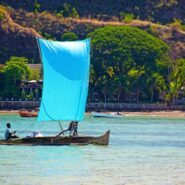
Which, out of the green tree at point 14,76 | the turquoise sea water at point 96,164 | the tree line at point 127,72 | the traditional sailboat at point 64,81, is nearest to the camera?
the turquoise sea water at point 96,164

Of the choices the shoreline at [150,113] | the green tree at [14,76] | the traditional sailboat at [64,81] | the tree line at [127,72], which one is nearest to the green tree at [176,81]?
the tree line at [127,72]

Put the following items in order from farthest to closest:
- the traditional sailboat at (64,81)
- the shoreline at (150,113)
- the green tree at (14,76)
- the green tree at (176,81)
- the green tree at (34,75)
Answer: the green tree at (34,75)
the green tree at (14,76)
the green tree at (176,81)
the shoreline at (150,113)
the traditional sailboat at (64,81)

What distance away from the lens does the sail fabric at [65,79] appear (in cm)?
7862

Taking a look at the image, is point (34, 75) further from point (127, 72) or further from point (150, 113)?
point (150, 113)

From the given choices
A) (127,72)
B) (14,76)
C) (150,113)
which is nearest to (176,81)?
(127,72)

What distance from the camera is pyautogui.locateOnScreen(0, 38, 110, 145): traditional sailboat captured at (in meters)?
78.6

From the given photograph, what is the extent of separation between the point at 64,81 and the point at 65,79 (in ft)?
0.54

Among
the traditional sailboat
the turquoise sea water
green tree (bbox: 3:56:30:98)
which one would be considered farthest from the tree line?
the traditional sailboat

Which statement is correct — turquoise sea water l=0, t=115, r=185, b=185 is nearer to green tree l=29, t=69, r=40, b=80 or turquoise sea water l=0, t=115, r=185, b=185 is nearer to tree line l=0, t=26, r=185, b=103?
tree line l=0, t=26, r=185, b=103

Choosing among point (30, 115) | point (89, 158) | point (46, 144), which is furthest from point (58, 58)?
point (30, 115)

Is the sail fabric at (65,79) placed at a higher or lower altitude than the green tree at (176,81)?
higher

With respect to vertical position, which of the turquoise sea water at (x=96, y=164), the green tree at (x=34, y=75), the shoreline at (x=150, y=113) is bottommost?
the shoreline at (x=150, y=113)

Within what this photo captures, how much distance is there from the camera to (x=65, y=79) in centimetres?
7900

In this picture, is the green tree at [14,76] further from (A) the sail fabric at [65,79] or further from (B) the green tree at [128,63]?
(A) the sail fabric at [65,79]
